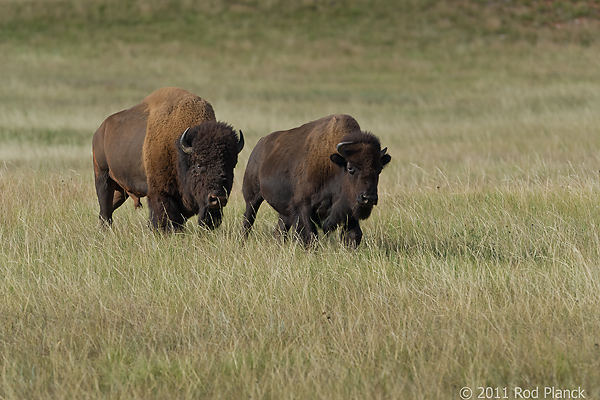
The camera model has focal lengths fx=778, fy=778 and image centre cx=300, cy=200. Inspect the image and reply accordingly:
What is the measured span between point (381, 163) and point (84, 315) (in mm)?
3068

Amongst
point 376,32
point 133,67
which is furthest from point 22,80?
point 376,32

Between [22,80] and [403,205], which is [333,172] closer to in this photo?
[403,205]

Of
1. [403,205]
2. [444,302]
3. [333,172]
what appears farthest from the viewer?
[403,205]

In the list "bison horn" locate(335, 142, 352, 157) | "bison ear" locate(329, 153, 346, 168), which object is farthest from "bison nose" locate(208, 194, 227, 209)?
"bison horn" locate(335, 142, 352, 157)

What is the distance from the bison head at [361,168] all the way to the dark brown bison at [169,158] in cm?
120

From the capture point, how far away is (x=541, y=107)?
25.3m

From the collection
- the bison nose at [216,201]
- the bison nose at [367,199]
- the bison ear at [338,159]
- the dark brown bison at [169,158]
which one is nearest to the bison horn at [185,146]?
the dark brown bison at [169,158]

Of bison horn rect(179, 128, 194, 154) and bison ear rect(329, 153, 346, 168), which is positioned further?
bison horn rect(179, 128, 194, 154)

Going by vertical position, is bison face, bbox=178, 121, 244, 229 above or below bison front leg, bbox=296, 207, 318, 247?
above

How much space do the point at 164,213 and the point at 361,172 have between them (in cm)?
248

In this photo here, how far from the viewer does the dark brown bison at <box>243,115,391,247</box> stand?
7.16m

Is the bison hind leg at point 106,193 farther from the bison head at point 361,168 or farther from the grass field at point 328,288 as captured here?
the bison head at point 361,168

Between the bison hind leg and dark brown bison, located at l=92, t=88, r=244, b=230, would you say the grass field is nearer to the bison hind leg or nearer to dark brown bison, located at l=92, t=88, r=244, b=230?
the bison hind leg

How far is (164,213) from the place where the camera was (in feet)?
27.8
